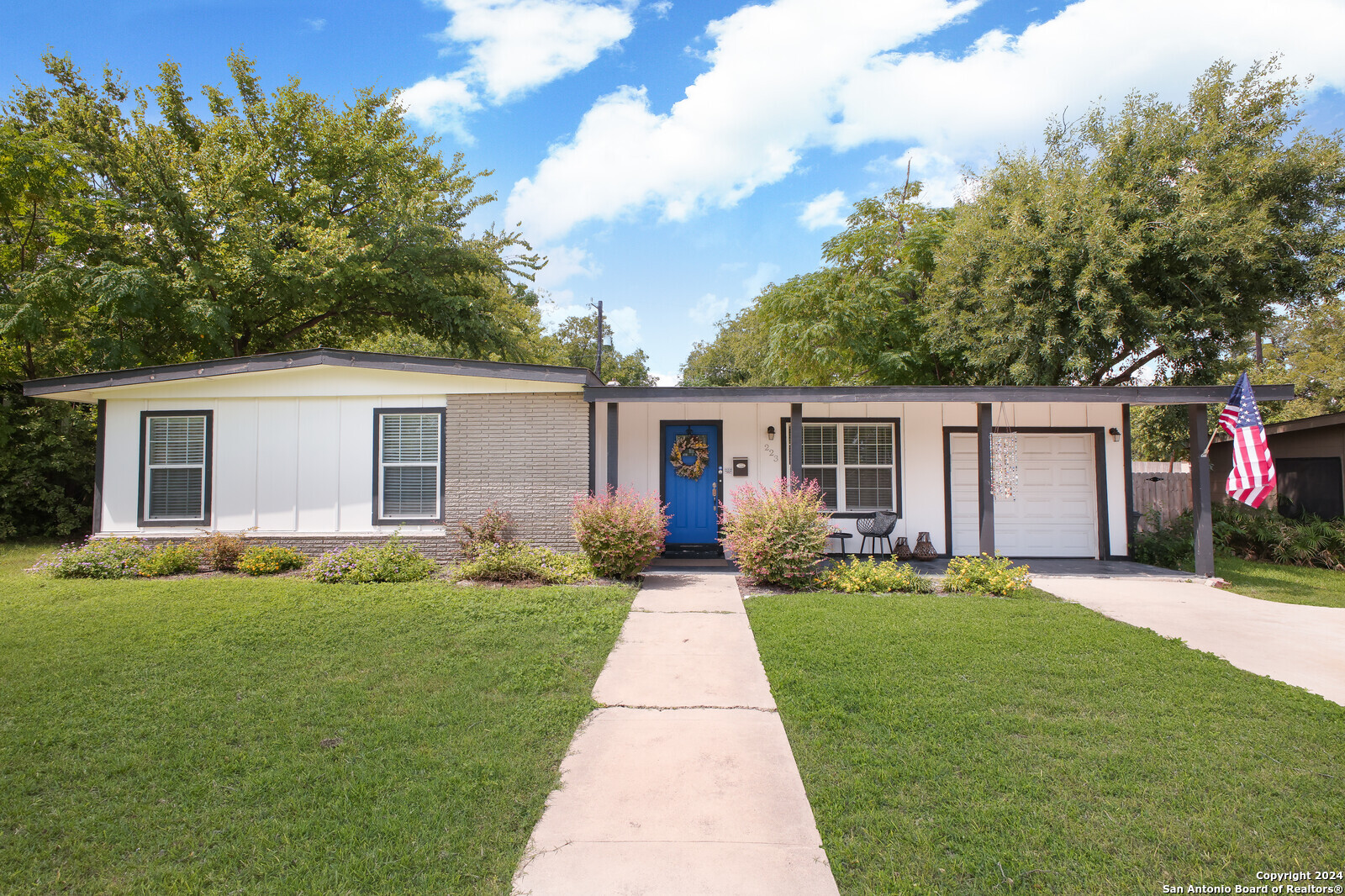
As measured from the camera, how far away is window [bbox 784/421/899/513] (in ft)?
33.1

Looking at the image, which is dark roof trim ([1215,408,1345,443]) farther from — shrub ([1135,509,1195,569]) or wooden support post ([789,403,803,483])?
wooden support post ([789,403,803,483])

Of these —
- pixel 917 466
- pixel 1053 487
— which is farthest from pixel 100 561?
pixel 1053 487

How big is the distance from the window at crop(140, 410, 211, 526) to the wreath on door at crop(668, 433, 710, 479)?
6.81m

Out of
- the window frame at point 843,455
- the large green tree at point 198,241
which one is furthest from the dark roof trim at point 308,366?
the large green tree at point 198,241

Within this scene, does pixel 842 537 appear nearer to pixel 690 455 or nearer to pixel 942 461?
pixel 942 461

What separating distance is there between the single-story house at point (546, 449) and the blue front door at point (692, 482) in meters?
0.03

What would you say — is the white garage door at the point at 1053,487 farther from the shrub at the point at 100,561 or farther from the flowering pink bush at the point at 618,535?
the shrub at the point at 100,561

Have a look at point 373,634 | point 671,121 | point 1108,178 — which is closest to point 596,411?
point 373,634

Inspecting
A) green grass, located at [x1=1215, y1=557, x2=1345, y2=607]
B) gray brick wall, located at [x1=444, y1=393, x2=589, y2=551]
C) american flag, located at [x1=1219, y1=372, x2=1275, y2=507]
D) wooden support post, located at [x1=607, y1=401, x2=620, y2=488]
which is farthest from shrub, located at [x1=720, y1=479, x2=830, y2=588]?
green grass, located at [x1=1215, y1=557, x2=1345, y2=607]

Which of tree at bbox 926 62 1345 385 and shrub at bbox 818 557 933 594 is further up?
tree at bbox 926 62 1345 385

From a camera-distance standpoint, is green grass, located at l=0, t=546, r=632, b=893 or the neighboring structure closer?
green grass, located at l=0, t=546, r=632, b=893

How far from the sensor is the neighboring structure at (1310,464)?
36.0ft

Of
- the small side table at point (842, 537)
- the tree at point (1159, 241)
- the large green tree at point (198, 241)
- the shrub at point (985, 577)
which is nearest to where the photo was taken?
the shrub at point (985, 577)

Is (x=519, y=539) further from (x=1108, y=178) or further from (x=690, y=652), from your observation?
(x=1108, y=178)
